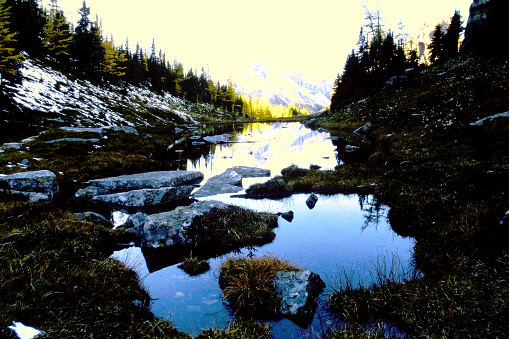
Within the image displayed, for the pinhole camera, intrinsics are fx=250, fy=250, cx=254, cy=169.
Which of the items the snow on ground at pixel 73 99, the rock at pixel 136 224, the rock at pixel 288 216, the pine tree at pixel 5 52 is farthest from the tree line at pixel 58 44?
the rock at pixel 288 216

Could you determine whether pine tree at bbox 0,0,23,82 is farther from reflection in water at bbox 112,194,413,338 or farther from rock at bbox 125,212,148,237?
reflection in water at bbox 112,194,413,338

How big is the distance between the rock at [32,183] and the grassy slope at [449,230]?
13333mm

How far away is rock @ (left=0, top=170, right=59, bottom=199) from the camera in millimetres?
11219

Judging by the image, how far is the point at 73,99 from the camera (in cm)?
4947

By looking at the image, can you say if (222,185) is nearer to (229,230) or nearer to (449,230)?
(229,230)

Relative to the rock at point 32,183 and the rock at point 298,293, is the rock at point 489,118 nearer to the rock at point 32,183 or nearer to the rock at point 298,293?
the rock at point 298,293

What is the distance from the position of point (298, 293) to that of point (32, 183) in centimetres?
1300

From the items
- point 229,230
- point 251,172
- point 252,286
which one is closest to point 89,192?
point 229,230

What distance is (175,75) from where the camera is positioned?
128 metres

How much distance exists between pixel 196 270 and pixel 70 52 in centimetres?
8807

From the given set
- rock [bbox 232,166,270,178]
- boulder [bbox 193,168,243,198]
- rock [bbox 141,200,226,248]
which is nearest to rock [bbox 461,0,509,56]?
rock [bbox 232,166,270,178]

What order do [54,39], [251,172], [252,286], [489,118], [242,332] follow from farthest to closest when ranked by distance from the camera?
[54,39] < [251,172] < [489,118] < [252,286] < [242,332]

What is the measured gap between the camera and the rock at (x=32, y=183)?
11.2 metres

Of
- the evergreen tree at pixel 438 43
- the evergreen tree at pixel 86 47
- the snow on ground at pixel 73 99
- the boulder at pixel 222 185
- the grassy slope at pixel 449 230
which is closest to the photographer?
the grassy slope at pixel 449 230
